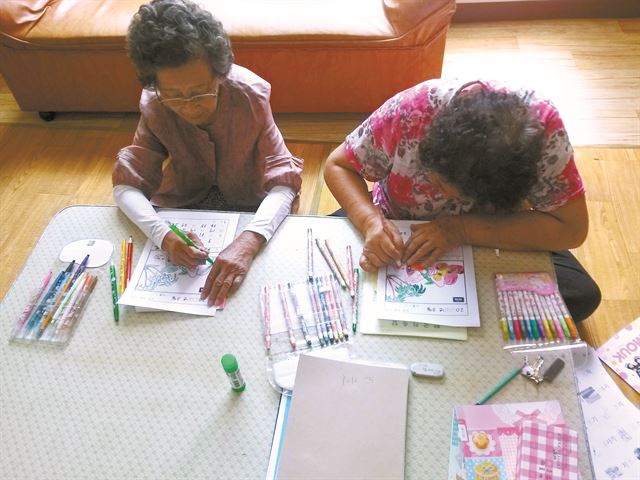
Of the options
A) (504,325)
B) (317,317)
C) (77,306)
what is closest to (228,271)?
(317,317)

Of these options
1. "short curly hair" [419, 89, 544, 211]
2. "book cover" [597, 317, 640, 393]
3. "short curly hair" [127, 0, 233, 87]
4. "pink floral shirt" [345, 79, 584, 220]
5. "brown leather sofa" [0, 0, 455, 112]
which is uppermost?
"short curly hair" [127, 0, 233, 87]

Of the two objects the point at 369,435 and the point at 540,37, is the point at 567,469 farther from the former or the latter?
the point at 540,37

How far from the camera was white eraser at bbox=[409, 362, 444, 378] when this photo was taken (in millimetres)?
889

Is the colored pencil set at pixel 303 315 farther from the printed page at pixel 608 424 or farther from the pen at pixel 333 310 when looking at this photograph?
the printed page at pixel 608 424

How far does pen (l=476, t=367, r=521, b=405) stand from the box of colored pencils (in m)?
0.06

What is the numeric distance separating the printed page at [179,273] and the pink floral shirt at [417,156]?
0.37m

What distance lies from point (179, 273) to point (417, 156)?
598mm

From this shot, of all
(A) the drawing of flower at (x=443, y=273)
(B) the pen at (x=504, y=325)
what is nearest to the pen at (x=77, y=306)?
(A) the drawing of flower at (x=443, y=273)

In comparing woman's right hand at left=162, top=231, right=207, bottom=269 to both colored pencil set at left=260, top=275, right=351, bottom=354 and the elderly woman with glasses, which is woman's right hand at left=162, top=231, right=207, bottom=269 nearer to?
the elderly woman with glasses

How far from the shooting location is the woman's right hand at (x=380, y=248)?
1.06 m

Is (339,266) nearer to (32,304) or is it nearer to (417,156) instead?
(417,156)

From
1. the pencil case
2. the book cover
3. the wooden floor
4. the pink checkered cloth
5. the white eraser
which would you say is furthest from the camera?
the wooden floor

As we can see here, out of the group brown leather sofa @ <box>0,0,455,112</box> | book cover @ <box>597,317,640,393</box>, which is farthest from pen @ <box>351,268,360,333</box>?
brown leather sofa @ <box>0,0,455,112</box>

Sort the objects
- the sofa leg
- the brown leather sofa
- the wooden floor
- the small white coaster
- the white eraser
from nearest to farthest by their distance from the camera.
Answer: the white eraser < the small white coaster < the wooden floor < the brown leather sofa < the sofa leg
